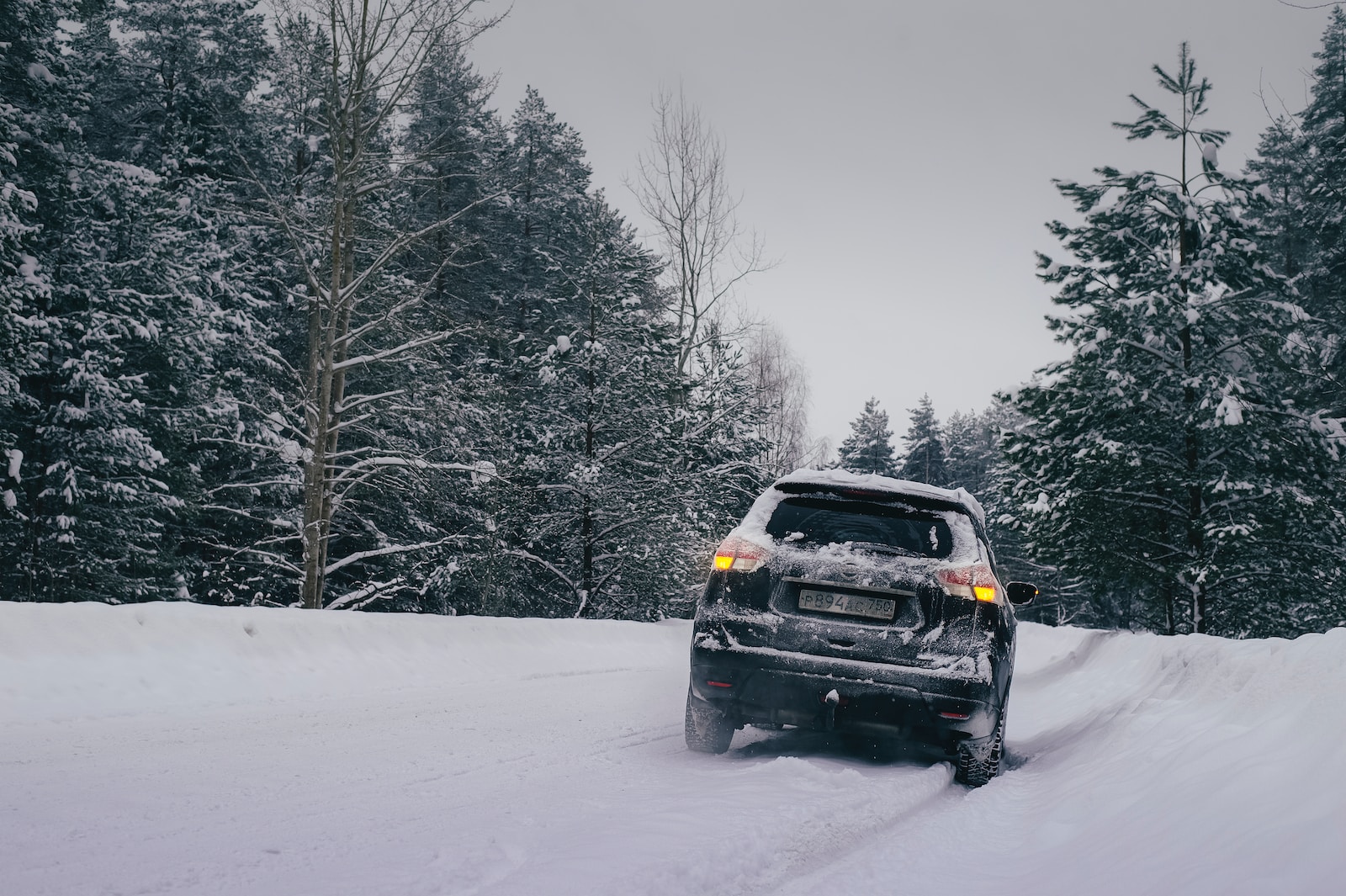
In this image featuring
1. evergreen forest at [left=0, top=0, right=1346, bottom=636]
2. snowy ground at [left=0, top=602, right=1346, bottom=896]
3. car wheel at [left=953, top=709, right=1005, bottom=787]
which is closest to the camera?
snowy ground at [left=0, top=602, right=1346, bottom=896]

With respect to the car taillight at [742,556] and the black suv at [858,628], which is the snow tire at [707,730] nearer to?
the black suv at [858,628]

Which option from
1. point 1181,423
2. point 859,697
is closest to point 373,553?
point 859,697

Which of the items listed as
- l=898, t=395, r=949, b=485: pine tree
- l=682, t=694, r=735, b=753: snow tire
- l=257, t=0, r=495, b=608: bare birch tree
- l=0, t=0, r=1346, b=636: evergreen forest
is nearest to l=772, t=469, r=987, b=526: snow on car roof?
l=682, t=694, r=735, b=753: snow tire

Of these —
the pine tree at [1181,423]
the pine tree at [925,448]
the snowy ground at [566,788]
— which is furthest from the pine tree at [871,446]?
the snowy ground at [566,788]

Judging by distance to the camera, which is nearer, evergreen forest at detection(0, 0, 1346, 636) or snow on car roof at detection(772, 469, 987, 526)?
snow on car roof at detection(772, 469, 987, 526)

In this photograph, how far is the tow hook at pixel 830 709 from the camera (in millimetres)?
5277

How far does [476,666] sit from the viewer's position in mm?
10695

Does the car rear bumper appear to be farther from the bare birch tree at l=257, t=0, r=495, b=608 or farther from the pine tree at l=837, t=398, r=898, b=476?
the pine tree at l=837, t=398, r=898, b=476

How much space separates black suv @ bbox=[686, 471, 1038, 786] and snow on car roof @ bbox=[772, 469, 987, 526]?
0.02 metres

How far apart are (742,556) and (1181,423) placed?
1391 cm

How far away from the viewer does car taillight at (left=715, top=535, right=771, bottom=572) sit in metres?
5.61

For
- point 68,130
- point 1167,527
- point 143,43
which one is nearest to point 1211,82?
point 1167,527

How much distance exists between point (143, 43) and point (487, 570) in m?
16.2

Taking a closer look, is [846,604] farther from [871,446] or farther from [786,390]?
[871,446]
